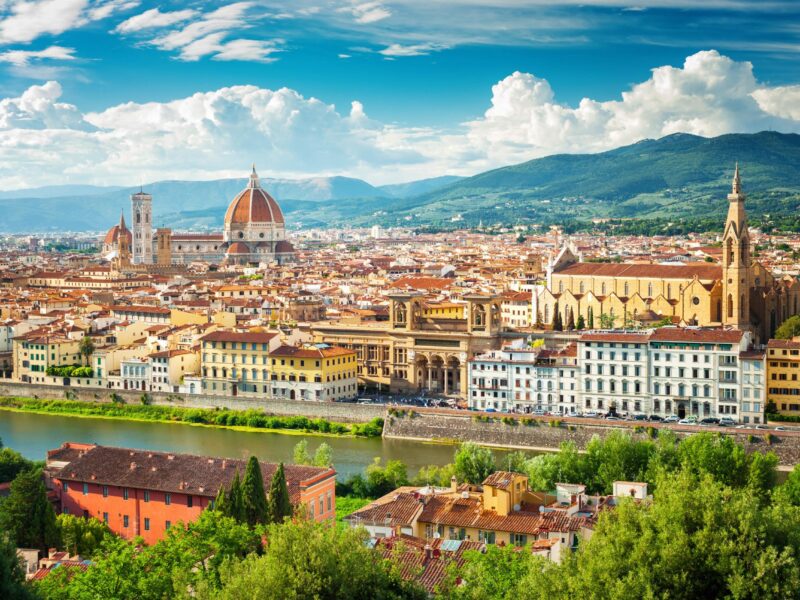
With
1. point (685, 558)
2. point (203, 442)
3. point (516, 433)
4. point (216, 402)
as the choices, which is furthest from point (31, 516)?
point (216, 402)

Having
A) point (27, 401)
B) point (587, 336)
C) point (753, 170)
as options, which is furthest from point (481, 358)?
point (753, 170)

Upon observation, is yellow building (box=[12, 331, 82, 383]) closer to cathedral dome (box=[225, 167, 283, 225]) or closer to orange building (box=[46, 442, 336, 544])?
orange building (box=[46, 442, 336, 544])

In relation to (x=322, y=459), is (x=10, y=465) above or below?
above

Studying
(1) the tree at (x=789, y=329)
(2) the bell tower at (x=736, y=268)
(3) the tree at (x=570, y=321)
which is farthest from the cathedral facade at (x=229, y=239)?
(1) the tree at (x=789, y=329)

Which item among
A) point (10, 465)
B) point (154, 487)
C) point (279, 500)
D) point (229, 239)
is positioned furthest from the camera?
point (229, 239)

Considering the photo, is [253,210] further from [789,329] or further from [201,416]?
[789,329]
